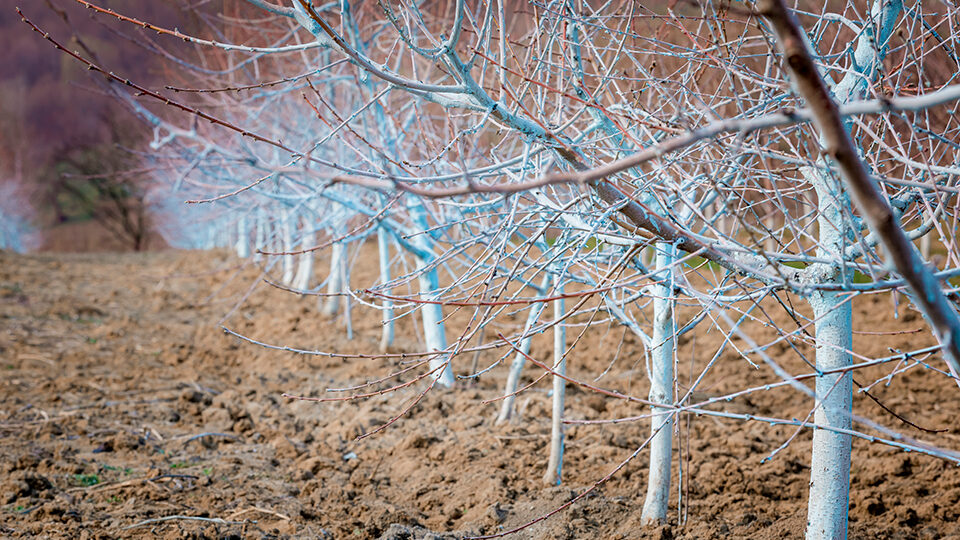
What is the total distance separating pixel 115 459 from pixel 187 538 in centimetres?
158

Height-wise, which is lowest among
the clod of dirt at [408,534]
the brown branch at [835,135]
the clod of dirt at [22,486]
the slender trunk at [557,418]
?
the clod of dirt at [22,486]

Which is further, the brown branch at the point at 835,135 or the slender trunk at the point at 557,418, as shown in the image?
the slender trunk at the point at 557,418

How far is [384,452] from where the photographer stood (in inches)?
179

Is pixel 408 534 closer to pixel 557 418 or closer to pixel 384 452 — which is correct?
pixel 557 418

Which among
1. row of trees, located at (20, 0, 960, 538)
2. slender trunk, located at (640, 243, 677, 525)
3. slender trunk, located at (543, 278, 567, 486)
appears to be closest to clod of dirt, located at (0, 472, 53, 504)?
row of trees, located at (20, 0, 960, 538)

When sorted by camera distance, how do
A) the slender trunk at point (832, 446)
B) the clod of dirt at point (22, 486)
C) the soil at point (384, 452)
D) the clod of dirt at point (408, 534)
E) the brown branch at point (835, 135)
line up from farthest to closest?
1. the clod of dirt at point (22, 486)
2. the soil at point (384, 452)
3. the clod of dirt at point (408, 534)
4. the slender trunk at point (832, 446)
5. the brown branch at point (835, 135)

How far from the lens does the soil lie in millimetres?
3244

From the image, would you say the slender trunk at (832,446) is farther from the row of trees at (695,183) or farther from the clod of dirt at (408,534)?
the clod of dirt at (408,534)

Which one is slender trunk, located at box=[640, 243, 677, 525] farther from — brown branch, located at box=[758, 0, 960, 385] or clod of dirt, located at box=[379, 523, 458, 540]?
brown branch, located at box=[758, 0, 960, 385]

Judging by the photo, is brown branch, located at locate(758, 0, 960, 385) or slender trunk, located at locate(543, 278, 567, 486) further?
slender trunk, located at locate(543, 278, 567, 486)

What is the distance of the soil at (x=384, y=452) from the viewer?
3.24 m

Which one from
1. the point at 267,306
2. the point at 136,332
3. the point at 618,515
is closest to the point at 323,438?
the point at 618,515

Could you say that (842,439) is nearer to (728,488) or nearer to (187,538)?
(728,488)

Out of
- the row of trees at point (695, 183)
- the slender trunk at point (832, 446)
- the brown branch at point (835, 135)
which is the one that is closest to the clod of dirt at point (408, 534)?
the row of trees at point (695, 183)
